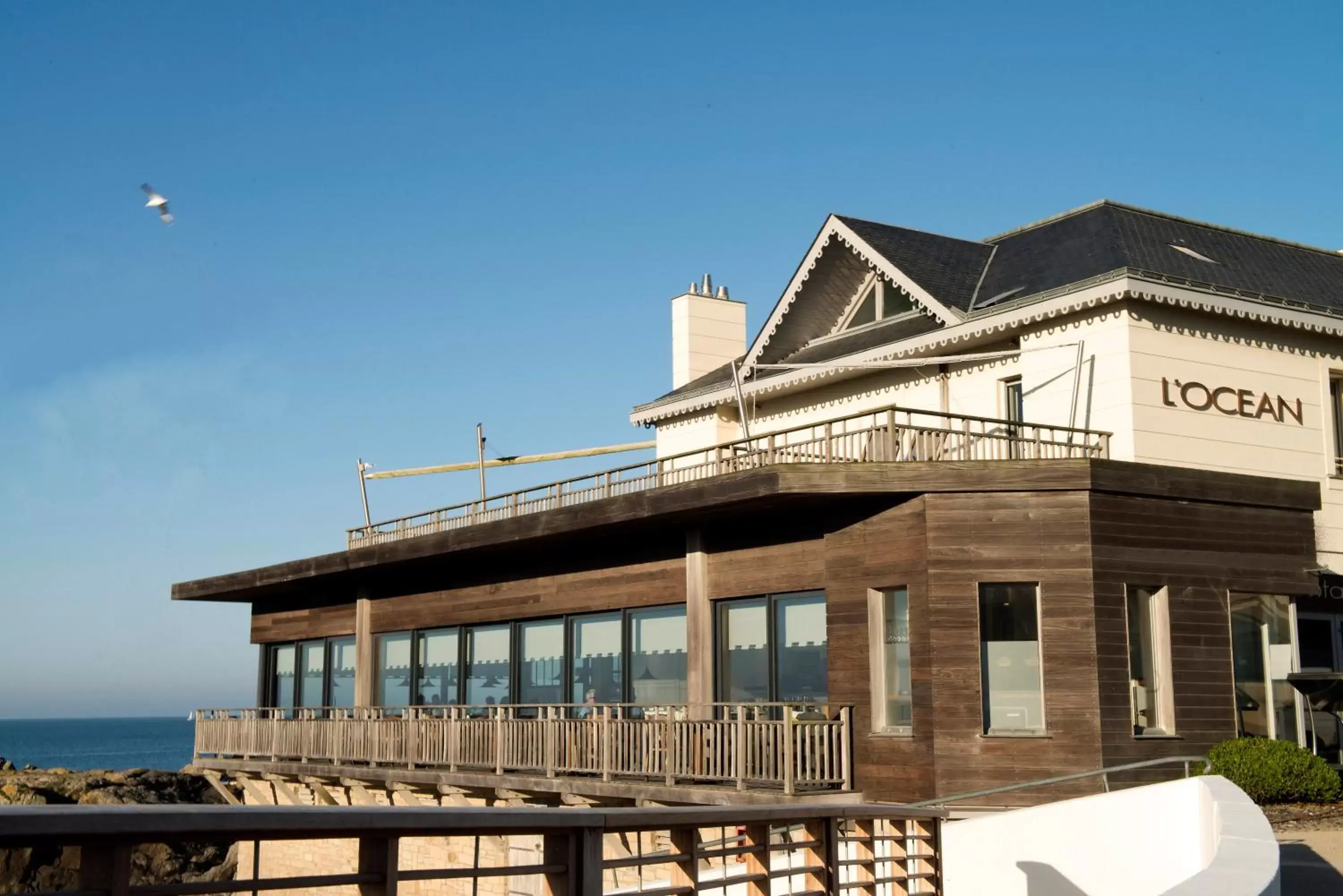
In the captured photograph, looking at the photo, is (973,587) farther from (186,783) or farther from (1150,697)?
(186,783)

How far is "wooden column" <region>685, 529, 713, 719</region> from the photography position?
22797 millimetres

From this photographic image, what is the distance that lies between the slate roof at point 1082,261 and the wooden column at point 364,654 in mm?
9872

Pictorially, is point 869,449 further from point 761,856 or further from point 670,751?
point 761,856

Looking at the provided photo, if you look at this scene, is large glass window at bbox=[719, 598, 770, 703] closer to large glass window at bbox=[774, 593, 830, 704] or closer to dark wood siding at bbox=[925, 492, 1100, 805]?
large glass window at bbox=[774, 593, 830, 704]

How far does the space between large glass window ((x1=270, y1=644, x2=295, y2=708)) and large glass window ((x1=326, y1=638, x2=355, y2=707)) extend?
2.09 metres

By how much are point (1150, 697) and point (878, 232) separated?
10.8 m

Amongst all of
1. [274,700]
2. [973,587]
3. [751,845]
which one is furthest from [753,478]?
[274,700]

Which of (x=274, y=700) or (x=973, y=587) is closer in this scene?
(x=973, y=587)

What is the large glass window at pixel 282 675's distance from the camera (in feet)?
115

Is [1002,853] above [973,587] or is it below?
below

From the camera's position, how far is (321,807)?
479 centimetres

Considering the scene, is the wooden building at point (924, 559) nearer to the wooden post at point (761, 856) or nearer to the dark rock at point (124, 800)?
the wooden post at point (761, 856)

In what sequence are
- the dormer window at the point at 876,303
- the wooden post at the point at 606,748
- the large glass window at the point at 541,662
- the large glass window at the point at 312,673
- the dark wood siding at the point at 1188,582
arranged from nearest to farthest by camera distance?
the dark wood siding at the point at 1188,582, the wooden post at the point at 606,748, the large glass window at the point at 541,662, the dormer window at the point at 876,303, the large glass window at the point at 312,673

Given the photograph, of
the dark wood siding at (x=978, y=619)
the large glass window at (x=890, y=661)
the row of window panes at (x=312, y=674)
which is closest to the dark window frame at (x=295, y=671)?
the row of window panes at (x=312, y=674)
